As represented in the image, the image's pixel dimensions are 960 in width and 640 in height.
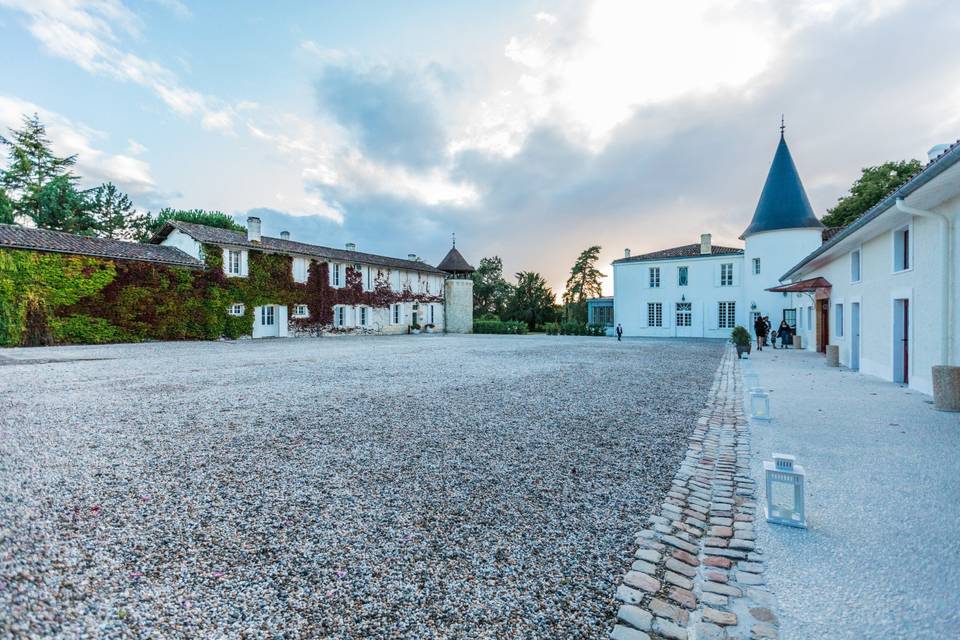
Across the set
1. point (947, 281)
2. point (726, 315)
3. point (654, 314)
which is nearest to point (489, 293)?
point (654, 314)

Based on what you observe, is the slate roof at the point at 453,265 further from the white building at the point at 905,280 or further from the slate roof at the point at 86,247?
the white building at the point at 905,280

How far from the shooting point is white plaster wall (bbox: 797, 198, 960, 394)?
715cm

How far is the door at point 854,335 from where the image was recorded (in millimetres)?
11508

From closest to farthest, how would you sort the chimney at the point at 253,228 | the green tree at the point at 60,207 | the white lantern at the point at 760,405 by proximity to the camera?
the white lantern at the point at 760,405
the chimney at the point at 253,228
the green tree at the point at 60,207

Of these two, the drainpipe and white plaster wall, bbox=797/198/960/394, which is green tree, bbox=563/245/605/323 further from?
the drainpipe

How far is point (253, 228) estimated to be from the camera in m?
26.4

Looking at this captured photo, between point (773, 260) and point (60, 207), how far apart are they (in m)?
51.8

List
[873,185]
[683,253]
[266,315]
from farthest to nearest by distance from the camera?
[683,253]
[873,185]
[266,315]

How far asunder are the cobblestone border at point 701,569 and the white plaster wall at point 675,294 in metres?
27.9

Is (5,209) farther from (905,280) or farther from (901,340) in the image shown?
(901,340)

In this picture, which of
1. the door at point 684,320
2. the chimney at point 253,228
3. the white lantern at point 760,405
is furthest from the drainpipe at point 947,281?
the chimney at point 253,228

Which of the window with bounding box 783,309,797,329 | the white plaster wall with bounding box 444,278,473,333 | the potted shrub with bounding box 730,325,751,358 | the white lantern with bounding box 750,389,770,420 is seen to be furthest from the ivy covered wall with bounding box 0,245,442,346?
the window with bounding box 783,309,797,329

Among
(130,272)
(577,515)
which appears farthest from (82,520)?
(130,272)

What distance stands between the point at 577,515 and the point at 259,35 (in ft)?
47.7
